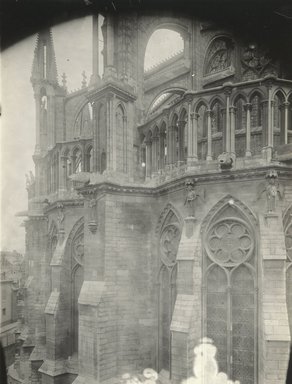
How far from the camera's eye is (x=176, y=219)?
1155cm

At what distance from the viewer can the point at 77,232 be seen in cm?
1534

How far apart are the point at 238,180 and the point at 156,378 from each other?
22.6 feet

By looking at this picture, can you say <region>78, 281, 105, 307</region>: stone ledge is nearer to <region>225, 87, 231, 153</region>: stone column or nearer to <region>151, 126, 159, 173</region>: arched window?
<region>151, 126, 159, 173</region>: arched window

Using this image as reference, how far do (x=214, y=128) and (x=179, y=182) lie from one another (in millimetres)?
3849

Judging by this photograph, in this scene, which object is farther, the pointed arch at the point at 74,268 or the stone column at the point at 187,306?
the pointed arch at the point at 74,268

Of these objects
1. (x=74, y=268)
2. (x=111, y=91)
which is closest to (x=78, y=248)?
(x=74, y=268)

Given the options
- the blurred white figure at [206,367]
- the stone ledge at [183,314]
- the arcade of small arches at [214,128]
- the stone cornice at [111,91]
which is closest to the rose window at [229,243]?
the stone ledge at [183,314]

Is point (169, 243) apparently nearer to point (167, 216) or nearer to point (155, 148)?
point (167, 216)

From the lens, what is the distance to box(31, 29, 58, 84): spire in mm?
19219

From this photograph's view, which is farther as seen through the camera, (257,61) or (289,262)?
(257,61)

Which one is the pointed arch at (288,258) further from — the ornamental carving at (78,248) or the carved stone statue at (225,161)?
the ornamental carving at (78,248)

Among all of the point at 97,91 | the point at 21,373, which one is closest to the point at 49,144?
the point at 97,91

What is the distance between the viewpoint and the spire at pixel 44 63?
19.2 meters

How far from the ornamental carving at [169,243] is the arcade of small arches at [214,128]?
2.08m
